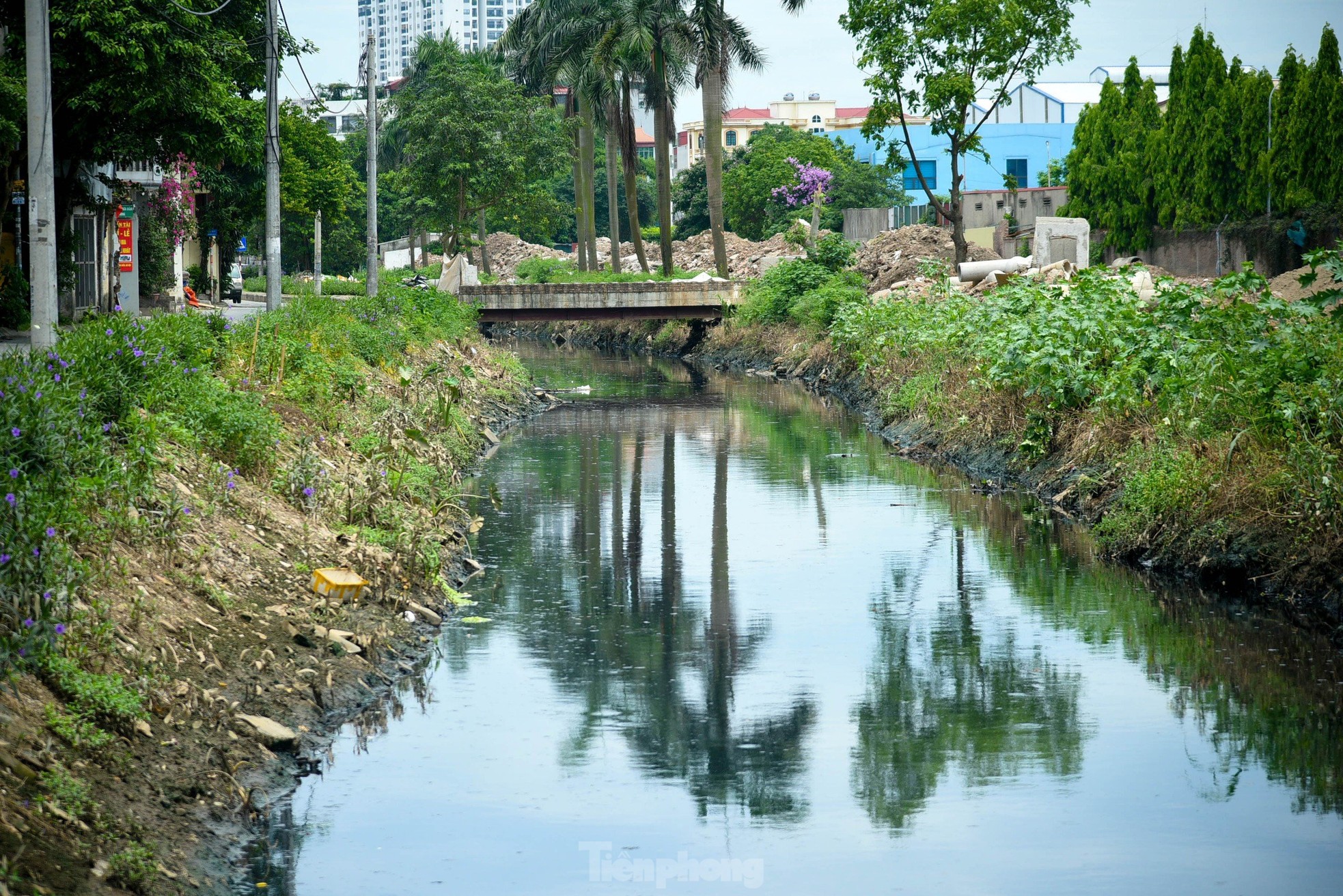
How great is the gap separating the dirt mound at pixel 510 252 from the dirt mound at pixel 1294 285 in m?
51.0

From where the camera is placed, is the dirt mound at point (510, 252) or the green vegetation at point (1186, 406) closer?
the green vegetation at point (1186, 406)

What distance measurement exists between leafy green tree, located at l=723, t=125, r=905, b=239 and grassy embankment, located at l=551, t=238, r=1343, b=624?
43.5m

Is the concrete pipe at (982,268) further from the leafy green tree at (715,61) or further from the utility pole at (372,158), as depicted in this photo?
the utility pole at (372,158)

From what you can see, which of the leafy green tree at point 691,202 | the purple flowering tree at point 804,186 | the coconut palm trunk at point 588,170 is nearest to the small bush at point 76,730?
the coconut palm trunk at point 588,170

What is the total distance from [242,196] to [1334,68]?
94.5ft

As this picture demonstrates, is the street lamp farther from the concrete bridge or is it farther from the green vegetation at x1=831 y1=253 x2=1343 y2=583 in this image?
the concrete bridge

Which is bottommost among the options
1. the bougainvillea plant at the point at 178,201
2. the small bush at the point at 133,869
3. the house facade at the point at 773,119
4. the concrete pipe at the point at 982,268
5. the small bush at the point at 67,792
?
the small bush at the point at 133,869

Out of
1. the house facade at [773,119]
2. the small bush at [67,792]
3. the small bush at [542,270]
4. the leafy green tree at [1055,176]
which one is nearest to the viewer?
the small bush at [67,792]

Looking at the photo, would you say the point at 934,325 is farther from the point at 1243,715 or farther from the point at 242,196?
the point at 242,196

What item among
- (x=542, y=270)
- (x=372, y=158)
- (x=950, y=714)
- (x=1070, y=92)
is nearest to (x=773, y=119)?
(x=1070, y=92)

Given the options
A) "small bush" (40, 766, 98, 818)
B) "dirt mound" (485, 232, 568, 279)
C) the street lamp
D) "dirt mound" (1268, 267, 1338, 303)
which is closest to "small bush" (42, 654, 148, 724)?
"small bush" (40, 766, 98, 818)

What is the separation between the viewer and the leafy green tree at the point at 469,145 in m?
48.0

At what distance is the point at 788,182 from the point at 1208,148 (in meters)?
34.7

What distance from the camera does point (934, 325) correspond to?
2581cm
